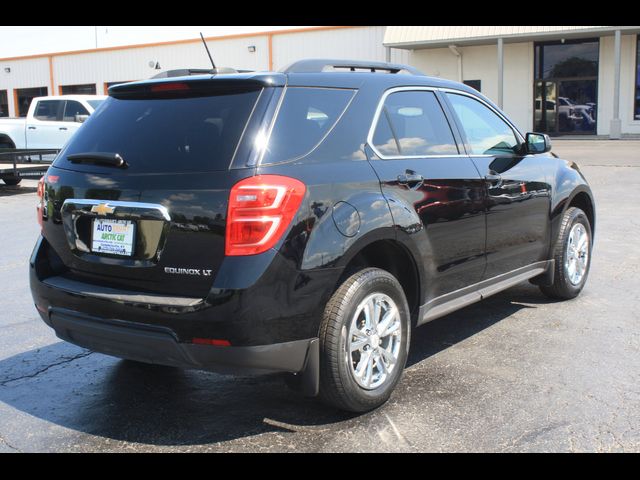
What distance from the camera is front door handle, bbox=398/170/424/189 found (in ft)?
13.3

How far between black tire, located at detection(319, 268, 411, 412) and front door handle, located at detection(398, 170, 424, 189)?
55 centimetres

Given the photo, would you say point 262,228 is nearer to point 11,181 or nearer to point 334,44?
point 11,181

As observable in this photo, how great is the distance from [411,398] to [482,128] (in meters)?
2.11

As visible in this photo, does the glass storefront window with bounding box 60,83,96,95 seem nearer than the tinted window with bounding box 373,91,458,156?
No

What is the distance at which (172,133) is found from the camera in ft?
11.9

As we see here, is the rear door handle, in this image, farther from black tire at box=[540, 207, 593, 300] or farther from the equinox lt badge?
the equinox lt badge

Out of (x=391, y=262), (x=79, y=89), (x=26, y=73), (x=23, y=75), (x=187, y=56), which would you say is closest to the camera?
(x=391, y=262)

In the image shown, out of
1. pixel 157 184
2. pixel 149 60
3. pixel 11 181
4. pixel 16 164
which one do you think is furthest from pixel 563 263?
pixel 149 60

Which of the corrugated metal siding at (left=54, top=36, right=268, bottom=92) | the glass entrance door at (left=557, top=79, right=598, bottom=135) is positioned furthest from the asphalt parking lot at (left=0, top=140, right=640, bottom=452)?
the corrugated metal siding at (left=54, top=36, right=268, bottom=92)

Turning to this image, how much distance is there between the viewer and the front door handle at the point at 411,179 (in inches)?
159

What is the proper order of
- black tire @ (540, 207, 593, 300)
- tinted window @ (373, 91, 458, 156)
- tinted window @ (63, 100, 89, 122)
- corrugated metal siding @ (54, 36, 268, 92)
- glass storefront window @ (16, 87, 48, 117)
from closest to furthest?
1. tinted window @ (373, 91, 458, 156)
2. black tire @ (540, 207, 593, 300)
3. tinted window @ (63, 100, 89, 122)
4. corrugated metal siding @ (54, 36, 268, 92)
5. glass storefront window @ (16, 87, 48, 117)

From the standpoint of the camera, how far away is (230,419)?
12.5 ft

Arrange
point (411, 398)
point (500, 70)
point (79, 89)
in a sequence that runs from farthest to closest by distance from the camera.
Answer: point (79, 89) < point (500, 70) < point (411, 398)
